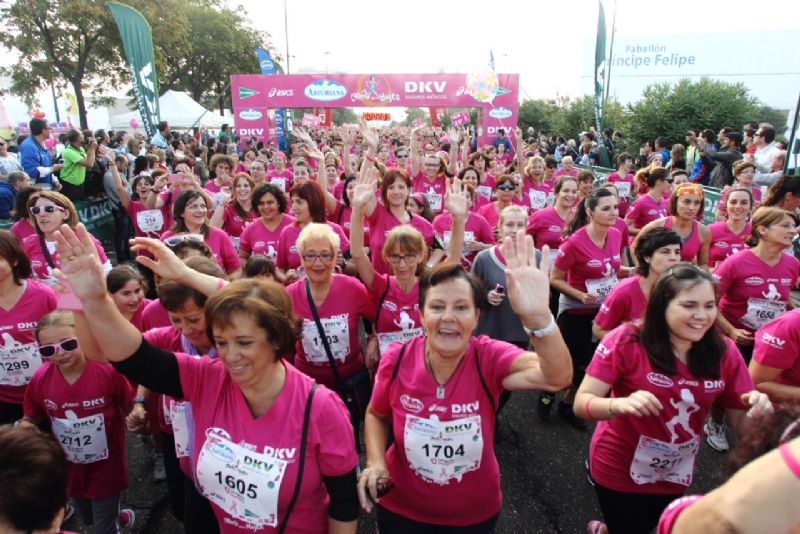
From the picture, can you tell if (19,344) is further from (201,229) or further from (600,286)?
(600,286)

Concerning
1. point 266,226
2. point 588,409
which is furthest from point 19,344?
point 588,409

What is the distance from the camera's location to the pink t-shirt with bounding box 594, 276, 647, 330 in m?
3.31

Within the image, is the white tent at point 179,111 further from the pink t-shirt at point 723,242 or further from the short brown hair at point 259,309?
the short brown hair at point 259,309

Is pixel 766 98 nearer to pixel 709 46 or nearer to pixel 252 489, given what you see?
pixel 709 46

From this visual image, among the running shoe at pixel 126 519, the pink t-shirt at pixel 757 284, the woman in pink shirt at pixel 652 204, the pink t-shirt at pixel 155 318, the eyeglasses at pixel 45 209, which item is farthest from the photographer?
the woman in pink shirt at pixel 652 204

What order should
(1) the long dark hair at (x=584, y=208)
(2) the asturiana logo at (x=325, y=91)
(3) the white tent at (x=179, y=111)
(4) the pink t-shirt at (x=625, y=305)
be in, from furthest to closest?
1. (3) the white tent at (x=179, y=111)
2. (2) the asturiana logo at (x=325, y=91)
3. (1) the long dark hair at (x=584, y=208)
4. (4) the pink t-shirt at (x=625, y=305)

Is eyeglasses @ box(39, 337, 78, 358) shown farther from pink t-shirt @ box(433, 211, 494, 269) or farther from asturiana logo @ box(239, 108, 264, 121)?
asturiana logo @ box(239, 108, 264, 121)

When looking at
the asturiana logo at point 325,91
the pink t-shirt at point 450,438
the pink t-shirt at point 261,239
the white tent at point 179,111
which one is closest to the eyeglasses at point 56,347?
the pink t-shirt at point 450,438

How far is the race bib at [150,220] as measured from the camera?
606cm

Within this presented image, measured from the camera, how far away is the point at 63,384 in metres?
2.60

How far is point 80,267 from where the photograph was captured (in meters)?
1.77

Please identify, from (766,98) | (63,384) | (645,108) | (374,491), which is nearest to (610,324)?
(374,491)

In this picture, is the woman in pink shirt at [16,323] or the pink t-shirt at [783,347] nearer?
the pink t-shirt at [783,347]

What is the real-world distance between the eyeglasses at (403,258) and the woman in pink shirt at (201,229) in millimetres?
1794
